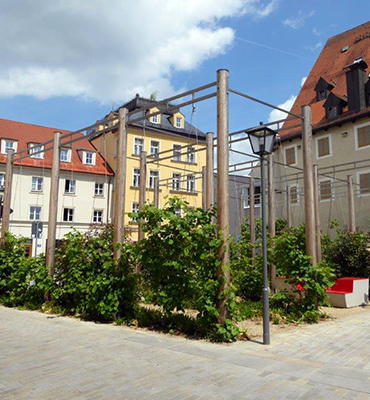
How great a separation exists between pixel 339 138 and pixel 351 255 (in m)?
16.8

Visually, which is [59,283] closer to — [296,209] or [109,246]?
[109,246]

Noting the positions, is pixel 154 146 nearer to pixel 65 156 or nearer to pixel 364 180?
pixel 65 156

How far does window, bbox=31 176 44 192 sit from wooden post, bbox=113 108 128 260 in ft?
82.3

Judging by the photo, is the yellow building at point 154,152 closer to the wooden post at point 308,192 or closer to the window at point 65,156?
the window at point 65,156

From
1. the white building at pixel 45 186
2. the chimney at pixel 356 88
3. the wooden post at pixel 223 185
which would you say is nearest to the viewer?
the wooden post at pixel 223 185

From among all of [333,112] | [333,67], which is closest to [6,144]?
[333,112]

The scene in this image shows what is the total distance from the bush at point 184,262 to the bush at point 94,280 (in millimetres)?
815

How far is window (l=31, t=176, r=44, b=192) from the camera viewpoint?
33.6 meters

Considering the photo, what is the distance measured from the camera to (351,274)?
51.9 ft

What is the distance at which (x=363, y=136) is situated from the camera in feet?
95.6

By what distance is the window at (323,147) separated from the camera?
31.5 meters

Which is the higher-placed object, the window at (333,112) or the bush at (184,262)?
the window at (333,112)

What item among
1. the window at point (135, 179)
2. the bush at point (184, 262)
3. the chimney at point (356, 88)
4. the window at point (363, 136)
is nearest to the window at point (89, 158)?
the window at point (135, 179)

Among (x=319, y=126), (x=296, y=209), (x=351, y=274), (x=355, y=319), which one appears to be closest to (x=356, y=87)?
(x=319, y=126)
